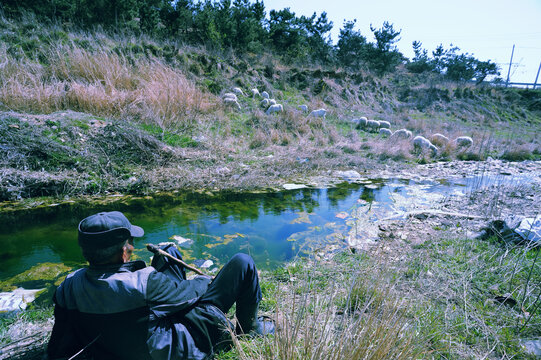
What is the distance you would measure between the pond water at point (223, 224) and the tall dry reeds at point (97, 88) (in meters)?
3.49

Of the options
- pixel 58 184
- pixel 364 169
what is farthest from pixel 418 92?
pixel 58 184

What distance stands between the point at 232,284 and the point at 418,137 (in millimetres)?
10196

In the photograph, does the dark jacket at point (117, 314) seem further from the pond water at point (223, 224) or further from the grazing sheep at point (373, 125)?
the grazing sheep at point (373, 125)

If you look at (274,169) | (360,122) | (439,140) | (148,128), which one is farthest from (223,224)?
(360,122)

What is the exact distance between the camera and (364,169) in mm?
7988

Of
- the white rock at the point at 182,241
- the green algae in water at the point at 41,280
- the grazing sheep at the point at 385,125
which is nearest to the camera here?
the green algae in water at the point at 41,280

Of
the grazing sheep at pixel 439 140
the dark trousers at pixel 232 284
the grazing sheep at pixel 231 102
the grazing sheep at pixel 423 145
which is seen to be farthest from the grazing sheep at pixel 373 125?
the dark trousers at pixel 232 284

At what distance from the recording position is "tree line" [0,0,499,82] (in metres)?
13.5

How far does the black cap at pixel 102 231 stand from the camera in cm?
134

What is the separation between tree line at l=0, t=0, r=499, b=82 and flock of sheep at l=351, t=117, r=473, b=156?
8.51 meters

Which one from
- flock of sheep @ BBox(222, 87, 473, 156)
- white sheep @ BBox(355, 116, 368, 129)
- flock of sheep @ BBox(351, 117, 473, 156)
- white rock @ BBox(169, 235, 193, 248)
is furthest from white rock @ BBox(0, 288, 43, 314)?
white sheep @ BBox(355, 116, 368, 129)

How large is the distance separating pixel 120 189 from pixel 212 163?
2099mm

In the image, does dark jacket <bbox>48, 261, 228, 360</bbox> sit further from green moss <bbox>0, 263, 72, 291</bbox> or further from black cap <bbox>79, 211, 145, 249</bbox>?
green moss <bbox>0, 263, 72, 291</bbox>

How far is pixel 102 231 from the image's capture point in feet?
4.46
